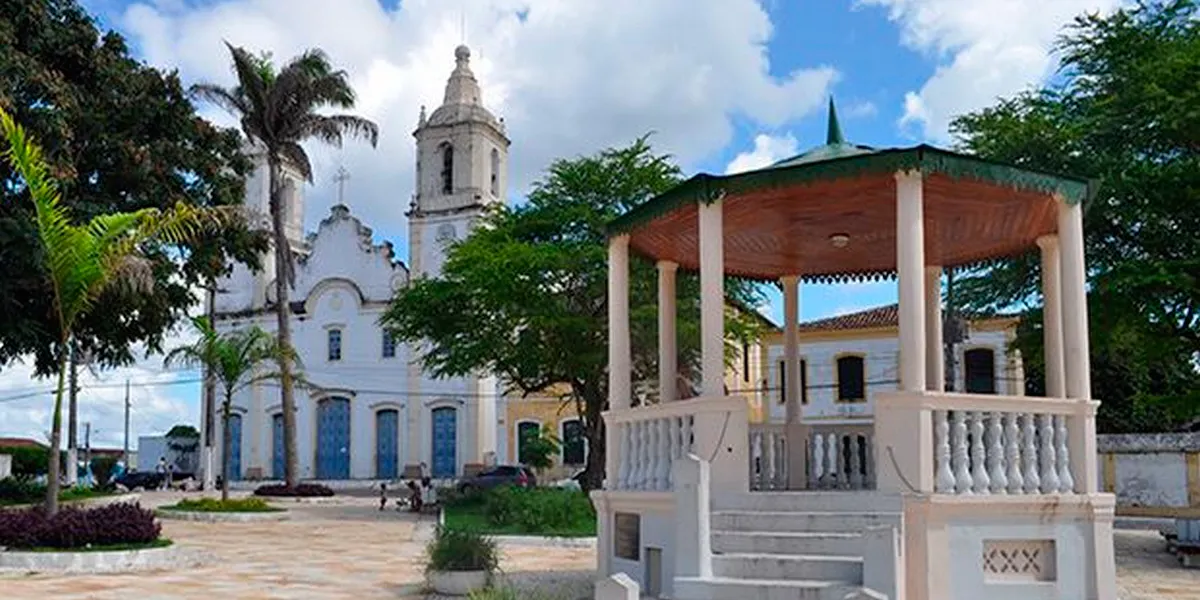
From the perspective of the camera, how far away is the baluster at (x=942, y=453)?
941cm

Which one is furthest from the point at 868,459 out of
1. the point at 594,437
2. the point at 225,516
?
the point at 225,516

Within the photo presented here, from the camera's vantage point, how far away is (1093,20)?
19.1 m

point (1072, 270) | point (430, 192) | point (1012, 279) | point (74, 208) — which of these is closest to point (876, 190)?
point (1072, 270)

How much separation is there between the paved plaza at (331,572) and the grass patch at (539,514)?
1.35 m

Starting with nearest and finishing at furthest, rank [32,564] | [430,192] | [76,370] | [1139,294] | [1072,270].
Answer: [1072,270] → [32,564] → [1139,294] → [76,370] → [430,192]

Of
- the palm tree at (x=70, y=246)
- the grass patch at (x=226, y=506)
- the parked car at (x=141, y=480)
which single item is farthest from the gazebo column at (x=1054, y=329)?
the parked car at (x=141, y=480)

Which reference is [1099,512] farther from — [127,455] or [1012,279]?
A: [127,455]

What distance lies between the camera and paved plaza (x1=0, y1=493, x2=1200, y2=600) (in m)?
12.5

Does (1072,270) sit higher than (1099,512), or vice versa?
(1072,270)

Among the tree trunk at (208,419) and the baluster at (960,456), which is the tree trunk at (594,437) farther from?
the tree trunk at (208,419)

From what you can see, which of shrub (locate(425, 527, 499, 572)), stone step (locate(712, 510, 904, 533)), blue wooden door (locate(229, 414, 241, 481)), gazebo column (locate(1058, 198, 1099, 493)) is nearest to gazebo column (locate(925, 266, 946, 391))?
gazebo column (locate(1058, 198, 1099, 493))

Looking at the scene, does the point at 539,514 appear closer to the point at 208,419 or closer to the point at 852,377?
the point at 852,377

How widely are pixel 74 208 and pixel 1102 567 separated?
18.2 metres

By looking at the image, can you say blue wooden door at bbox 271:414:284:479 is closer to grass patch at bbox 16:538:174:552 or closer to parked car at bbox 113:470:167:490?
parked car at bbox 113:470:167:490
